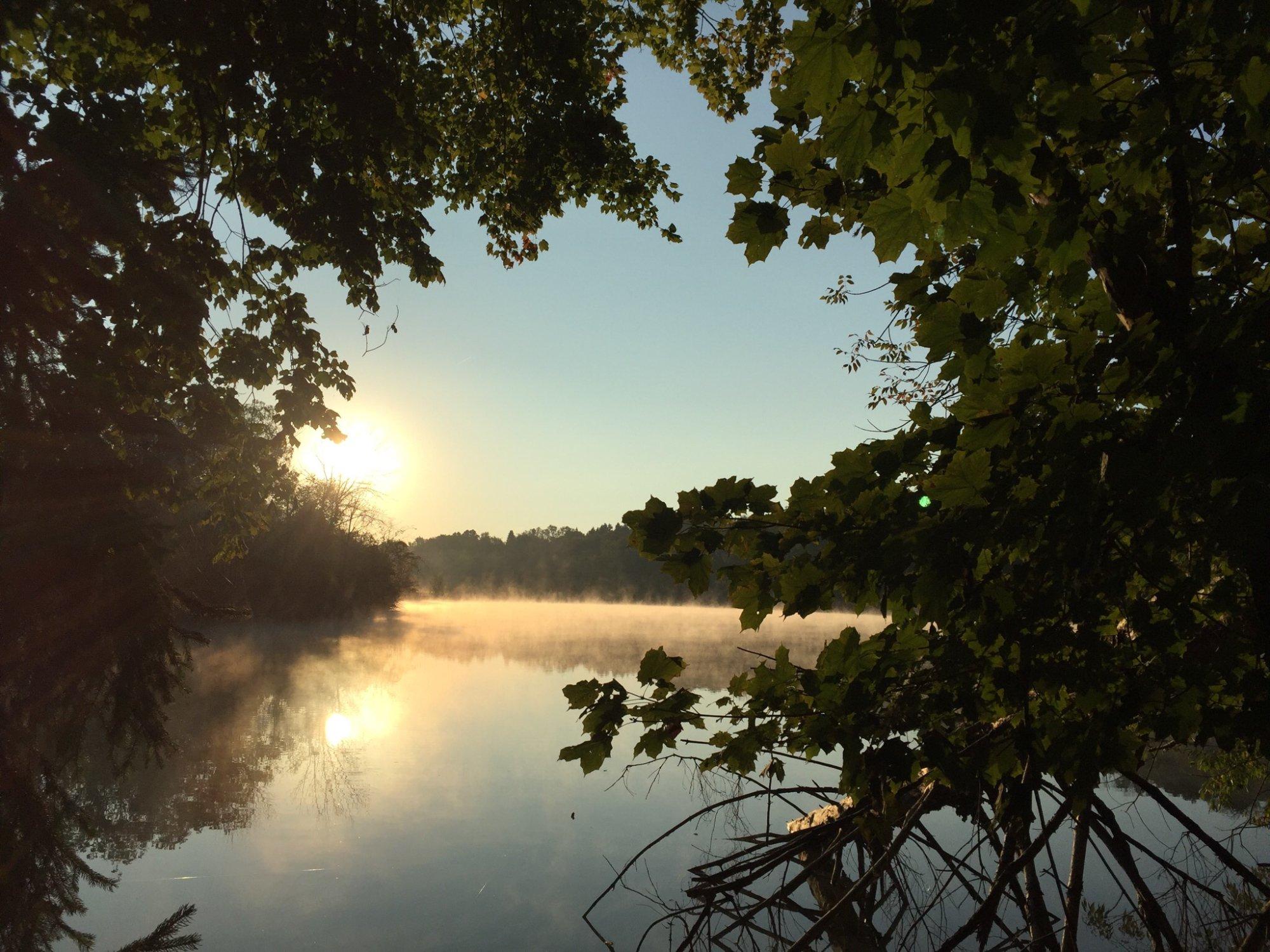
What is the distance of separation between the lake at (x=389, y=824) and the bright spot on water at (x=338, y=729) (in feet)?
0.12

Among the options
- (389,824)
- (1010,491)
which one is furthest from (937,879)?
(389,824)

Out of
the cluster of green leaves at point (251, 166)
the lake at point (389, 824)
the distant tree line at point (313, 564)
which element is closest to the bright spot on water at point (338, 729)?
the lake at point (389, 824)

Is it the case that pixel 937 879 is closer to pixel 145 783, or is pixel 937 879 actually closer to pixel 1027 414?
pixel 1027 414

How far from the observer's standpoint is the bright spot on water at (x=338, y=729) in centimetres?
845

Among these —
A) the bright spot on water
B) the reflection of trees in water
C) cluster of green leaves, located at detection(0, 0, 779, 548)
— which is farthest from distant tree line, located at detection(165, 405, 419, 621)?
cluster of green leaves, located at detection(0, 0, 779, 548)

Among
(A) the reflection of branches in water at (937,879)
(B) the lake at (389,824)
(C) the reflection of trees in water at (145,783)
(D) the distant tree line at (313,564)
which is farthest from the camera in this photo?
(D) the distant tree line at (313,564)

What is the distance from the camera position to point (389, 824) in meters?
5.89

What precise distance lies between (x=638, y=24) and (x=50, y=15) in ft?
14.0

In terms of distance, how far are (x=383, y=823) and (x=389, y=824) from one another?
7cm

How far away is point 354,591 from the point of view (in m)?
26.7

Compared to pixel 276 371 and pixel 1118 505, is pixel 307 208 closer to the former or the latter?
pixel 276 371

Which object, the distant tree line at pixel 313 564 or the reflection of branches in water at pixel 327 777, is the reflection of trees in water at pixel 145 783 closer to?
the reflection of branches in water at pixel 327 777

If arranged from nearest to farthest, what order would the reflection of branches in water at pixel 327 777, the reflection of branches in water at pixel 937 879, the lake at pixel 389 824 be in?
the reflection of branches in water at pixel 937 879, the lake at pixel 389 824, the reflection of branches in water at pixel 327 777

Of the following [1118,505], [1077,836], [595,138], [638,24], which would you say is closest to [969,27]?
[1118,505]
